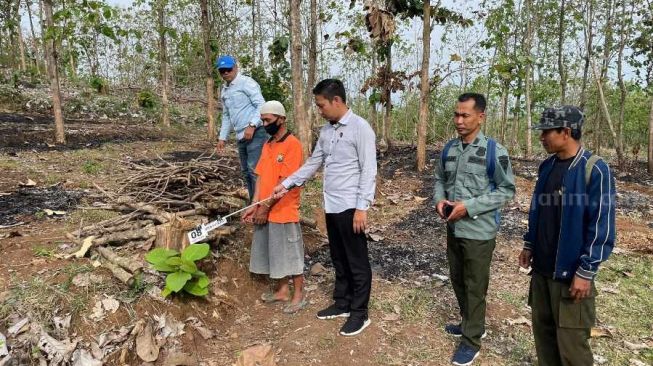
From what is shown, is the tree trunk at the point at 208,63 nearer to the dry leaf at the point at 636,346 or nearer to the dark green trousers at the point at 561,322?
the dark green trousers at the point at 561,322

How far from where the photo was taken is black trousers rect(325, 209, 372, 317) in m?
3.52

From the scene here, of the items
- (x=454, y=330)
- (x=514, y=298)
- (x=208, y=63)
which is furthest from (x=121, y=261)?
(x=208, y=63)

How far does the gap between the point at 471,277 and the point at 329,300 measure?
156cm

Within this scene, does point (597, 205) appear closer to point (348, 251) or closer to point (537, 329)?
point (537, 329)

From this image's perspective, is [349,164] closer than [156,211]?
Yes

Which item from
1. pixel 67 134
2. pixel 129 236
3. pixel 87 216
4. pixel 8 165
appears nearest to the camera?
pixel 129 236

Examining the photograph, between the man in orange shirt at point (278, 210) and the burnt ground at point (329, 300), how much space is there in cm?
47

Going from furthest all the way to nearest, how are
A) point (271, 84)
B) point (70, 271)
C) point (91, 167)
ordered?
1. point (271, 84)
2. point (91, 167)
3. point (70, 271)

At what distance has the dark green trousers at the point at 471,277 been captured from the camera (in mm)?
3129

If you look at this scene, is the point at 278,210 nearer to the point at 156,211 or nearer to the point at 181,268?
the point at 181,268

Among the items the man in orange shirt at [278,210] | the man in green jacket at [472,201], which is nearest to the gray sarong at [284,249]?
the man in orange shirt at [278,210]

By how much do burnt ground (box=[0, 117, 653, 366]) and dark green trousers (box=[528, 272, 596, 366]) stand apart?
2.38 feet

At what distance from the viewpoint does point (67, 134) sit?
11367 mm

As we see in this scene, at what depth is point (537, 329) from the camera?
2848 mm
